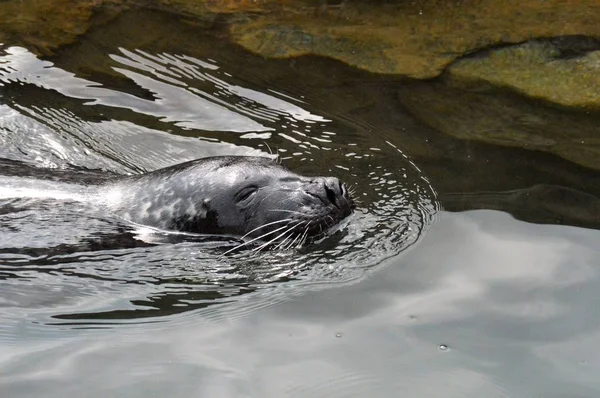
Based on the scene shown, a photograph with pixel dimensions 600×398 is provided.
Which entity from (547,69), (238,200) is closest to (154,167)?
(238,200)

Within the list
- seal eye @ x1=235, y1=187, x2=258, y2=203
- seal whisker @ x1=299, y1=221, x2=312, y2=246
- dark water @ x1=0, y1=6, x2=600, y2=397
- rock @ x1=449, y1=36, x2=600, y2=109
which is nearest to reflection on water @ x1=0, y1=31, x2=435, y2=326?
dark water @ x1=0, y1=6, x2=600, y2=397

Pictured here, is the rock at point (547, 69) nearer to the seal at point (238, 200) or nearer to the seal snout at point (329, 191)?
the seal at point (238, 200)

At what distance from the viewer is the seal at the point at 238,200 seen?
636 cm

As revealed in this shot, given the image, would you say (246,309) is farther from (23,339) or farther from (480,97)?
(480,97)

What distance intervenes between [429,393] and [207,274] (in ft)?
6.24

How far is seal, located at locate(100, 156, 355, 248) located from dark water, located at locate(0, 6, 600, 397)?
15cm

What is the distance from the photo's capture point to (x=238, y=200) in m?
6.53

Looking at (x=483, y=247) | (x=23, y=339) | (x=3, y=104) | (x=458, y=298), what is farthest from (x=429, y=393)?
(x=3, y=104)

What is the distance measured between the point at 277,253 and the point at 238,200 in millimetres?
513

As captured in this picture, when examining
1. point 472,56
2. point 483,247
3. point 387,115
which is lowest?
point 483,247

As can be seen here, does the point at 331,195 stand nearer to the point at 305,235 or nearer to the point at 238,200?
the point at 305,235

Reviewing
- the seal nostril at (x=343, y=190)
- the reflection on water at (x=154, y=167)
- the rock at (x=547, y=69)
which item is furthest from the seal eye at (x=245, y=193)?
the rock at (x=547, y=69)

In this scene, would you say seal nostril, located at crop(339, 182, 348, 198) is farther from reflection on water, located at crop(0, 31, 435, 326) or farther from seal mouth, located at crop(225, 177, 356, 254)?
reflection on water, located at crop(0, 31, 435, 326)

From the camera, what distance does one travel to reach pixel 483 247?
19.7 feet
